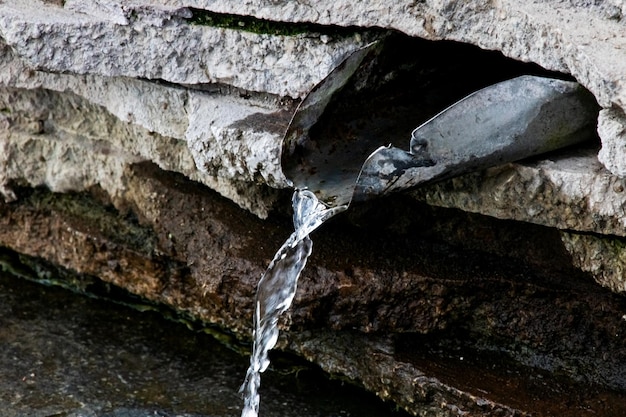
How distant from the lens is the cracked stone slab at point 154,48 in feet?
8.32

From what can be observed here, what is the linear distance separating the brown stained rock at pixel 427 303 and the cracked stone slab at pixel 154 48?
42 cm

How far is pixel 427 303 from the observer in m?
2.57

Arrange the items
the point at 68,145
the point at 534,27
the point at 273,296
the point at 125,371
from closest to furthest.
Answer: the point at 534,27 < the point at 273,296 < the point at 125,371 < the point at 68,145

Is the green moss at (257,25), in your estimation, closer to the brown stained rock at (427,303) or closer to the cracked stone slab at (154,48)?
the cracked stone slab at (154,48)

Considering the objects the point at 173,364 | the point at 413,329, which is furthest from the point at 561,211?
the point at 173,364

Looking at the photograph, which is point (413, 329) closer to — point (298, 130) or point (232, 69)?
point (298, 130)

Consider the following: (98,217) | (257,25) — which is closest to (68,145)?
(98,217)

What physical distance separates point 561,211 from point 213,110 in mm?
939

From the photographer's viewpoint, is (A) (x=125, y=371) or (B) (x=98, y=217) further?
(B) (x=98, y=217)

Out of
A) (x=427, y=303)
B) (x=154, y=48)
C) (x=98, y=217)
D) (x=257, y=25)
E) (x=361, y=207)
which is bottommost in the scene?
(x=98, y=217)

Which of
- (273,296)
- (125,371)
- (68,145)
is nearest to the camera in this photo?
(273,296)

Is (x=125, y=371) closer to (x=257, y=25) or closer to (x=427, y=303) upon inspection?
(x=427, y=303)

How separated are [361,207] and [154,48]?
0.70 metres

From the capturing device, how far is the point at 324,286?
256cm
